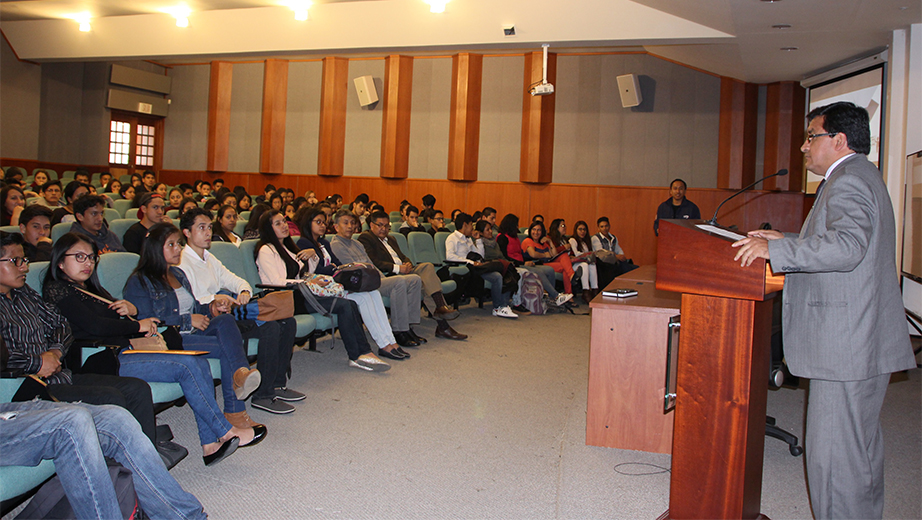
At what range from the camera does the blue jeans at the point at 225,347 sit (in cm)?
297

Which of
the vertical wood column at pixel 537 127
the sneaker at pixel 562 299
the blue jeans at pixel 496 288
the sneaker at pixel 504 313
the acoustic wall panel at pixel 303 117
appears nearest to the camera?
the sneaker at pixel 504 313

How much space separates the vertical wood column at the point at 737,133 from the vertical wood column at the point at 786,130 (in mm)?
290

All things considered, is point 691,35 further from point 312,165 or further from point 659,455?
point 312,165

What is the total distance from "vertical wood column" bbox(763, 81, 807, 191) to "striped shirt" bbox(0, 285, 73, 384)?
9.76 metres

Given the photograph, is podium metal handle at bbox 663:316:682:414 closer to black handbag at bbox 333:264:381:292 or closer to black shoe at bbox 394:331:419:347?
black handbag at bbox 333:264:381:292

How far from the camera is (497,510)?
2.34 meters

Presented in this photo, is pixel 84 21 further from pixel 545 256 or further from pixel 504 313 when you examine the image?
pixel 504 313

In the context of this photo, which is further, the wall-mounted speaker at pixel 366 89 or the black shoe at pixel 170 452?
the wall-mounted speaker at pixel 366 89

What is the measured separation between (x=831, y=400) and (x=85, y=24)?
1205 centimetres

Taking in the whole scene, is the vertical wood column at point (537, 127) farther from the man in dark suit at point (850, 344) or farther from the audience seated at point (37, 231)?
the man in dark suit at point (850, 344)

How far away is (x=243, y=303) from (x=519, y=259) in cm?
415

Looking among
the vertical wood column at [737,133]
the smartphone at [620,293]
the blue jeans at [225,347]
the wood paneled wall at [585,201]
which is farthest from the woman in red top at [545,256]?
the blue jeans at [225,347]

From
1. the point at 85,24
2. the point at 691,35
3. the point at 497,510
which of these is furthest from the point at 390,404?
the point at 85,24

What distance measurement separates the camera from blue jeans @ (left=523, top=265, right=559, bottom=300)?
23.1 feet
